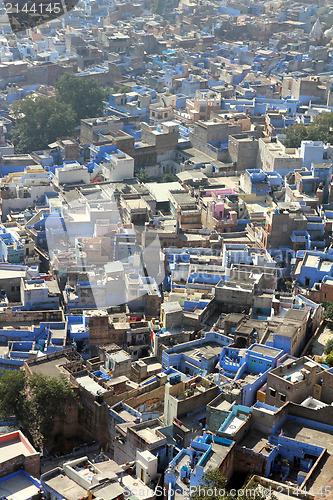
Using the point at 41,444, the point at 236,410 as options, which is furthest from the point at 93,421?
the point at 236,410

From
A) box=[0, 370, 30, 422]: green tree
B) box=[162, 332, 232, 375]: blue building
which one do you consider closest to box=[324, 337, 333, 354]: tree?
box=[162, 332, 232, 375]: blue building

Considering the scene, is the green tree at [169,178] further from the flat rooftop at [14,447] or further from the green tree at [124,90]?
the flat rooftop at [14,447]

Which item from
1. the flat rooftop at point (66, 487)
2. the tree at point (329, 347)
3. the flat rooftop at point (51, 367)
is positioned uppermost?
the tree at point (329, 347)

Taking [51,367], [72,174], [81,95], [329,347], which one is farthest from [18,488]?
[81,95]

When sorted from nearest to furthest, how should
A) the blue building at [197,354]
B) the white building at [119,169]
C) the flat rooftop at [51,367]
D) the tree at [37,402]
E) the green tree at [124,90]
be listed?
the tree at [37,402]
the flat rooftop at [51,367]
the blue building at [197,354]
the white building at [119,169]
the green tree at [124,90]

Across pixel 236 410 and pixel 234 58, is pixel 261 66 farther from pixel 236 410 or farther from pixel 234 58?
pixel 236 410

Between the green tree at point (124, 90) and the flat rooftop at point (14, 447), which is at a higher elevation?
the green tree at point (124, 90)

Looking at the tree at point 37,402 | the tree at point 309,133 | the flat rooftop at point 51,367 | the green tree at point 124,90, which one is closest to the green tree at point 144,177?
the tree at point 309,133

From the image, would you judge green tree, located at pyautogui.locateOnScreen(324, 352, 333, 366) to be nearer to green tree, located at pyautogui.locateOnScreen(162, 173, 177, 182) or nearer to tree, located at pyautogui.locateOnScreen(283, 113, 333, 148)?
green tree, located at pyautogui.locateOnScreen(162, 173, 177, 182)
